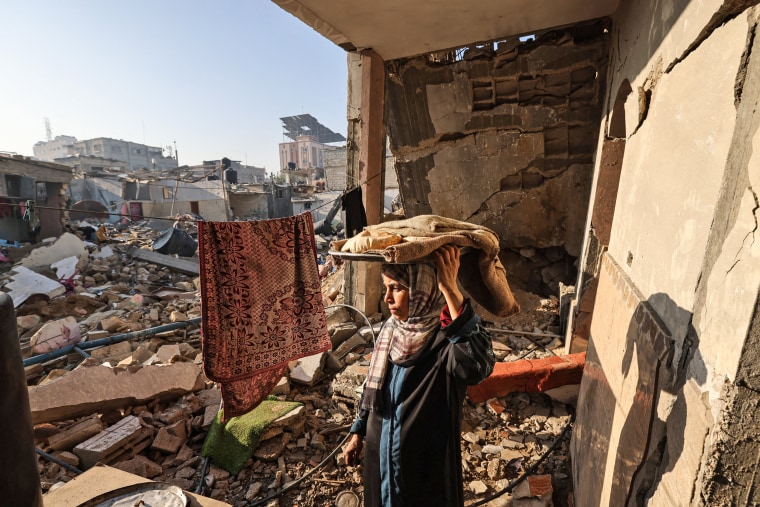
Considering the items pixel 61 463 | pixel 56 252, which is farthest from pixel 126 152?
pixel 61 463

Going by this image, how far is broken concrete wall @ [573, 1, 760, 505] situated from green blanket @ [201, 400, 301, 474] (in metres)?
2.51

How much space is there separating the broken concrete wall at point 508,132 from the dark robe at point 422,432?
168 inches

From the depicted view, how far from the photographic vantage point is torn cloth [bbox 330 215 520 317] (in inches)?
56.8

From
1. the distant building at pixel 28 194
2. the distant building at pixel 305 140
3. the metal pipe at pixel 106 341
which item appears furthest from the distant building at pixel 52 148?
the metal pipe at pixel 106 341

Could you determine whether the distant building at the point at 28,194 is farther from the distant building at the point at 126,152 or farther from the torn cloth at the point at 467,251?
the distant building at the point at 126,152

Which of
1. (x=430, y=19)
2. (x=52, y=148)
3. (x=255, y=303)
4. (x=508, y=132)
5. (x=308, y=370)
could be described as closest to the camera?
(x=255, y=303)

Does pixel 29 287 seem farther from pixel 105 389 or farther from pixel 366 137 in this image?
pixel 366 137

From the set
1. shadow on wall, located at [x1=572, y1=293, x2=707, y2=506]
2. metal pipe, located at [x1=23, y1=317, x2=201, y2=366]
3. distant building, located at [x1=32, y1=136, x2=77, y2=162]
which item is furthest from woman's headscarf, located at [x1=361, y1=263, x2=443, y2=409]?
distant building, located at [x1=32, y1=136, x2=77, y2=162]

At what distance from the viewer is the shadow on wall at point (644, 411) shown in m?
1.12

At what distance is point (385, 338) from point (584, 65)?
4.54m

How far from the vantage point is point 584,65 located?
4.48m

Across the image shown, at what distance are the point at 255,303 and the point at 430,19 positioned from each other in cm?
347

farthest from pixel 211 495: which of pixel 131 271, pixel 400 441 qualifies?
pixel 131 271

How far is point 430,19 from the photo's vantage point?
3920mm
